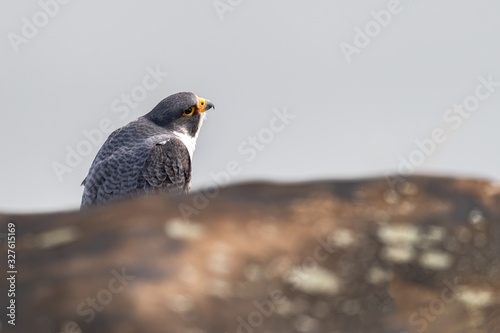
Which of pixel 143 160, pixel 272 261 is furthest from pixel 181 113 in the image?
pixel 272 261

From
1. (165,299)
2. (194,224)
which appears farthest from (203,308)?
(194,224)

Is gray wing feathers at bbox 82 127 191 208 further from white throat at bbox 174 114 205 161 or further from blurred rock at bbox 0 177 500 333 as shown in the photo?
blurred rock at bbox 0 177 500 333

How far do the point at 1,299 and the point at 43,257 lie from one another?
44 centimetres

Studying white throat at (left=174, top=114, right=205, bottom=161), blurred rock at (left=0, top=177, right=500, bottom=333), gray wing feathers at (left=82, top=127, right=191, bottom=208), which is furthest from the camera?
white throat at (left=174, top=114, right=205, bottom=161)

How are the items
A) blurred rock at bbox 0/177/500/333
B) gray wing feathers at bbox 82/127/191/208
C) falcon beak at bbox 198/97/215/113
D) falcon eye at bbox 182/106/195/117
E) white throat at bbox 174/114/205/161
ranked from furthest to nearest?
falcon beak at bbox 198/97/215/113 < falcon eye at bbox 182/106/195/117 < white throat at bbox 174/114/205/161 < gray wing feathers at bbox 82/127/191/208 < blurred rock at bbox 0/177/500/333

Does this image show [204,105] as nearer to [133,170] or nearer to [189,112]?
[189,112]

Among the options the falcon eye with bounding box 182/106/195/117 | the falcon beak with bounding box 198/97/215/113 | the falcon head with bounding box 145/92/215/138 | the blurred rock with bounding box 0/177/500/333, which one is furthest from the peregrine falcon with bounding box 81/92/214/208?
the blurred rock with bounding box 0/177/500/333

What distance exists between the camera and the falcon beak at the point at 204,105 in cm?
1488

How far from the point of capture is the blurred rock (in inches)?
205

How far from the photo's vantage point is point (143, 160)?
40.8ft

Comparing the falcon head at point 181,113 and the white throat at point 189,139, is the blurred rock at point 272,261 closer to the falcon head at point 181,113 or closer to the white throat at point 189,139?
the white throat at point 189,139

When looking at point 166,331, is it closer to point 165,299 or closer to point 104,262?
point 165,299

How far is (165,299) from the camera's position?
5.13 metres

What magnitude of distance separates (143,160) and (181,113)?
7.02 feet
